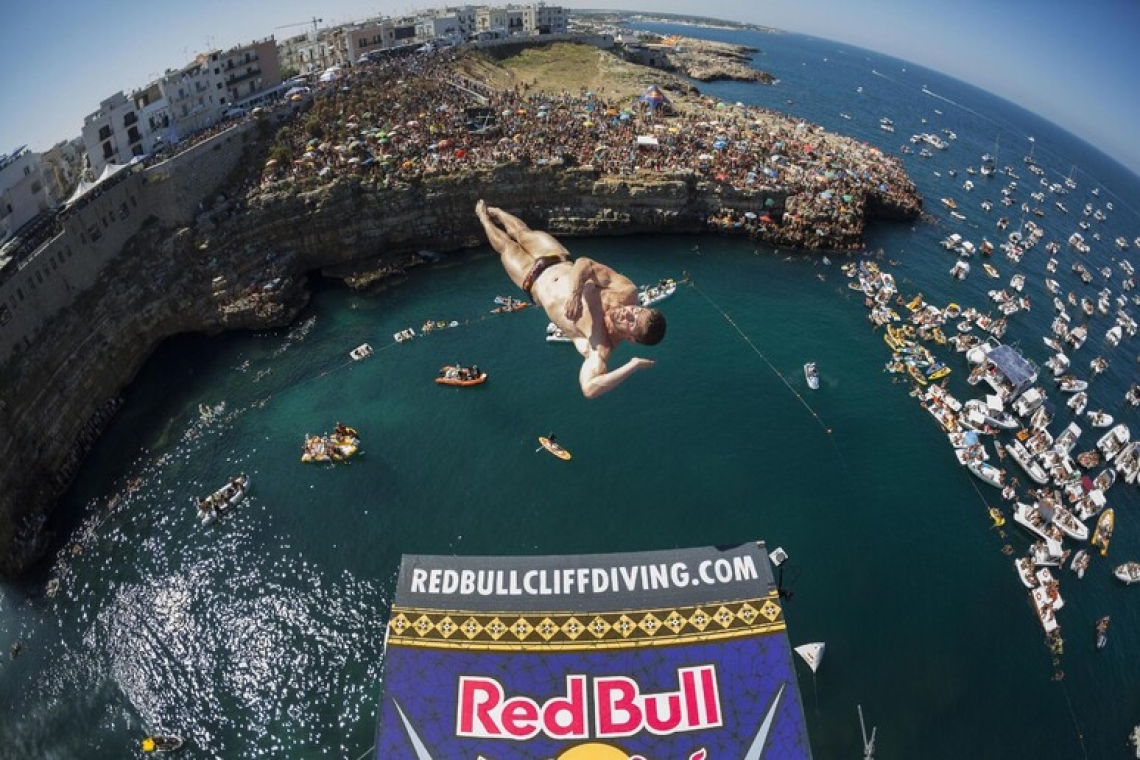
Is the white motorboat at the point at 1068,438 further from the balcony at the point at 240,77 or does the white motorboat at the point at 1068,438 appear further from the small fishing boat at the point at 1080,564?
the balcony at the point at 240,77

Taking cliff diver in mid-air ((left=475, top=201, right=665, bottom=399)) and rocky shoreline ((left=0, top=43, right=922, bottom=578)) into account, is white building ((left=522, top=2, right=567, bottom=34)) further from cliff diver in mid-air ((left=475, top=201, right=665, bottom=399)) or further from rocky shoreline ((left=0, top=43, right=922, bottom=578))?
cliff diver in mid-air ((left=475, top=201, right=665, bottom=399))

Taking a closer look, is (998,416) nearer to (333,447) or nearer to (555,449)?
(555,449)

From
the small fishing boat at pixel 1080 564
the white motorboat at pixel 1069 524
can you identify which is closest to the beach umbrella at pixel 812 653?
the small fishing boat at pixel 1080 564

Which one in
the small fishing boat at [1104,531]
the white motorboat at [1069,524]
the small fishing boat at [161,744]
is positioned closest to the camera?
the small fishing boat at [161,744]

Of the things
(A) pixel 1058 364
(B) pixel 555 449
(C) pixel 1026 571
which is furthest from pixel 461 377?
(A) pixel 1058 364

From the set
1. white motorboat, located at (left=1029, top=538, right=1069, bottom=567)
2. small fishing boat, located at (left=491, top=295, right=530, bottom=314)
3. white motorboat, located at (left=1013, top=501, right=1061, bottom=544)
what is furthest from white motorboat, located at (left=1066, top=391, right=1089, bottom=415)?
small fishing boat, located at (left=491, top=295, right=530, bottom=314)

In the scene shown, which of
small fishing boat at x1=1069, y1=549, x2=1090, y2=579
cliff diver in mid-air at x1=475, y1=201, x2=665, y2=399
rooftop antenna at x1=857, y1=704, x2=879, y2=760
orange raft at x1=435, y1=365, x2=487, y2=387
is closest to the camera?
cliff diver in mid-air at x1=475, y1=201, x2=665, y2=399

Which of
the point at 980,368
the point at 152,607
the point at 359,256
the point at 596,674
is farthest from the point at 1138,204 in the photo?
the point at 152,607
